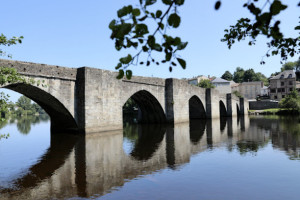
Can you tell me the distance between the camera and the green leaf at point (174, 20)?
1.96 metres

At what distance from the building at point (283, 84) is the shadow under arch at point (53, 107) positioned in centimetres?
7046

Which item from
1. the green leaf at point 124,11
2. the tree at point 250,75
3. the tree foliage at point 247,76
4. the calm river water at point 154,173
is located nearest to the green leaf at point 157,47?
the green leaf at point 124,11

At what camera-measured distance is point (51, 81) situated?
16.4 metres

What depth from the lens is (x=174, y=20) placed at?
1.97 meters

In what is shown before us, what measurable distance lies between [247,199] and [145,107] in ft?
75.0

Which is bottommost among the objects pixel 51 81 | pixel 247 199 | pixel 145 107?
pixel 247 199

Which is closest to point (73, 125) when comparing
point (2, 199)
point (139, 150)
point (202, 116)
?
point (139, 150)

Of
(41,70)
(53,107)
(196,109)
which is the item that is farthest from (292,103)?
(41,70)

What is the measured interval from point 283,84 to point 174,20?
8180cm

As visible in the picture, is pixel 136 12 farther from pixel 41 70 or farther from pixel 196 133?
pixel 196 133

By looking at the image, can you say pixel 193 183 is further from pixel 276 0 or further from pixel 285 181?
pixel 276 0

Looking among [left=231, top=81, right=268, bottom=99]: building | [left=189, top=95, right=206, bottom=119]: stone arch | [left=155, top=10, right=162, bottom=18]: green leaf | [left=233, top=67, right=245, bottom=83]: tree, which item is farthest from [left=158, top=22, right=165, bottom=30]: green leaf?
[left=233, top=67, right=245, bottom=83]: tree

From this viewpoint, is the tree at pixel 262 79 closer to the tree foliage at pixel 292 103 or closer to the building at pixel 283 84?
the building at pixel 283 84

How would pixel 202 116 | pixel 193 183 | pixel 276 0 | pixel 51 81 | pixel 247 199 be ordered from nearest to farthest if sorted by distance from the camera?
pixel 276 0 → pixel 247 199 → pixel 193 183 → pixel 51 81 → pixel 202 116
